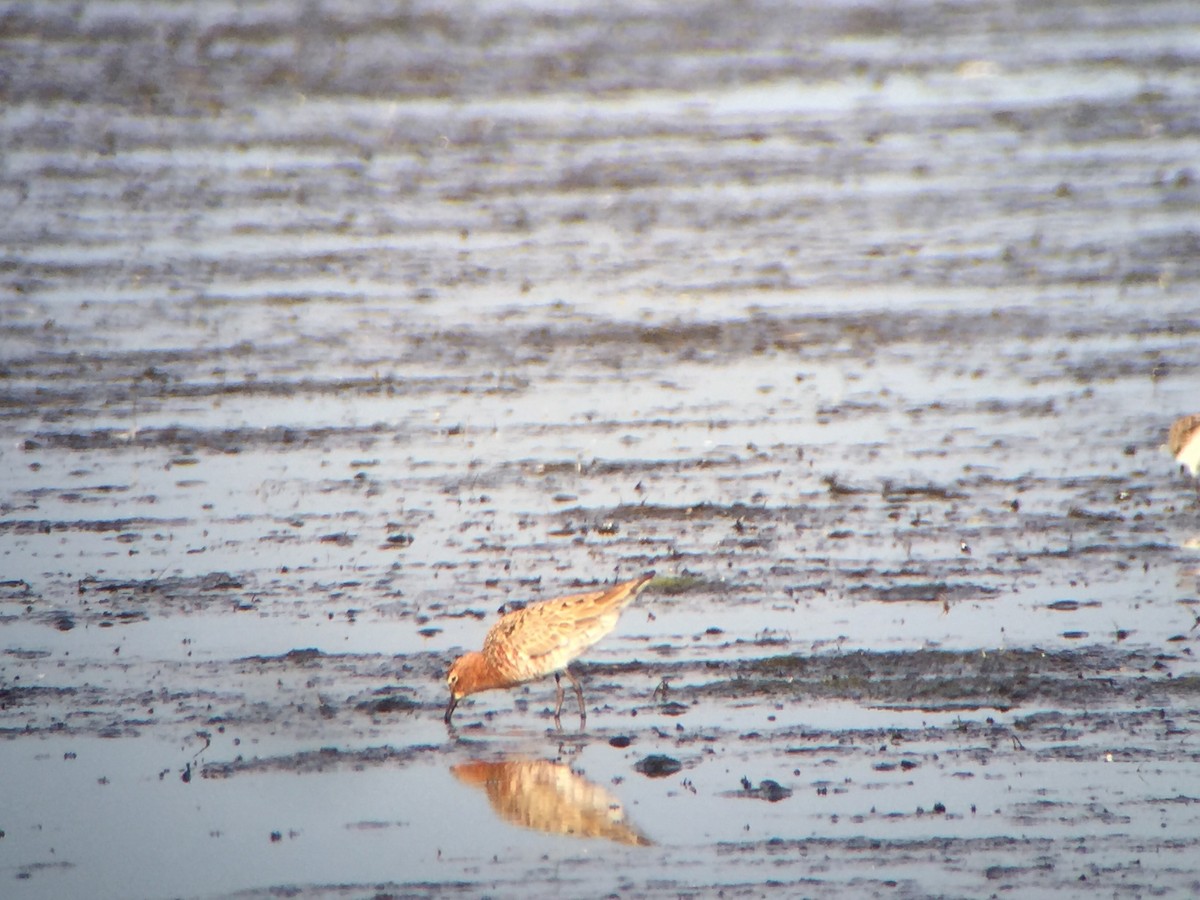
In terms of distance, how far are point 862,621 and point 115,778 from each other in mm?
3647

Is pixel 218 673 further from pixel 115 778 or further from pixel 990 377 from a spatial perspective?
pixel 990 377

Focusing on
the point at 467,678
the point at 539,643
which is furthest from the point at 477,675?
the point at 539,643

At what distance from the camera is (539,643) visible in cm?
823

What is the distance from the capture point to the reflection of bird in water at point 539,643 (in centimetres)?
823

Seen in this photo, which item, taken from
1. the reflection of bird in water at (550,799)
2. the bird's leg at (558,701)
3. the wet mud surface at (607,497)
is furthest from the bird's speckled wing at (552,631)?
the reflection of bird in water at (550,799)

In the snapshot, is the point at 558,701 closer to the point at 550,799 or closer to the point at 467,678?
the point at 467,678

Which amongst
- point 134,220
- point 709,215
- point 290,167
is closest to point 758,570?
point 709,215

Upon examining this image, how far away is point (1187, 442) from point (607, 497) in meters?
3.52

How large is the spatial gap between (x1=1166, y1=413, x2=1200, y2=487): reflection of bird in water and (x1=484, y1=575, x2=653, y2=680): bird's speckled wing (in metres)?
4.22

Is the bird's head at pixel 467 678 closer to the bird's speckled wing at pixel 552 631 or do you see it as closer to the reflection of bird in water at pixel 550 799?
the bird's speckled wing at pixel 552 631

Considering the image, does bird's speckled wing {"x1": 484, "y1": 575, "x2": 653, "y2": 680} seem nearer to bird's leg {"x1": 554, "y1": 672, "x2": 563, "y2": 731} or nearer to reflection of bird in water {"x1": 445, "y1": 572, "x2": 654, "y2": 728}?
reflection of bird in water {"x1": 445, "y1": 572, "x2": 654, "y2": 728}

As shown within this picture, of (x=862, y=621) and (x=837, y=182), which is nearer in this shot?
(x=862, y=621)

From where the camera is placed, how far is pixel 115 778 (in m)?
7.68

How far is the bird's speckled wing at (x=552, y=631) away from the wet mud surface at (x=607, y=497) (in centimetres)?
30
